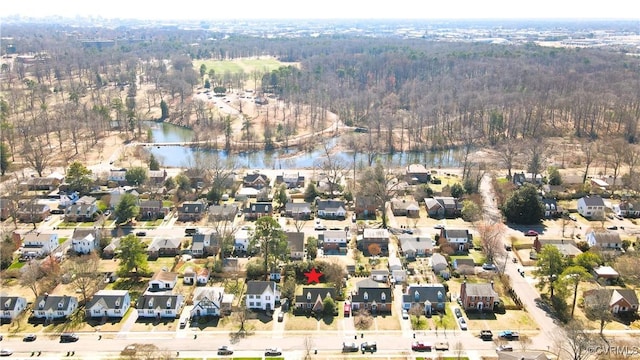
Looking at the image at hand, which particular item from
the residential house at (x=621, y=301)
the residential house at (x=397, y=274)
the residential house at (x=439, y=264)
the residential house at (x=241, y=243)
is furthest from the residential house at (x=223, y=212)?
the residential house at (x=621, y=301)

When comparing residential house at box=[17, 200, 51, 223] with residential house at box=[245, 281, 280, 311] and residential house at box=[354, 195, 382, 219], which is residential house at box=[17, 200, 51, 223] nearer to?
residential house at box=[245, 281, 280, 311]

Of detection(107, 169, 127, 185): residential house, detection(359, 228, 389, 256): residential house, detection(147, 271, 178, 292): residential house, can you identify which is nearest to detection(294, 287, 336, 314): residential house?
detection(359, 228, 389, 256): residential house

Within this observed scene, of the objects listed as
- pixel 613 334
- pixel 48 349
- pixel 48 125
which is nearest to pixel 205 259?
pixel 48 349

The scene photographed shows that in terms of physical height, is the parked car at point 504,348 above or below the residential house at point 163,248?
below

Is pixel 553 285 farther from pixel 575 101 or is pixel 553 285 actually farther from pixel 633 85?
pixel 633 85

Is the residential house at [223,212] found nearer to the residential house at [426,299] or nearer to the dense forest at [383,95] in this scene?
the residential house at [426,299]

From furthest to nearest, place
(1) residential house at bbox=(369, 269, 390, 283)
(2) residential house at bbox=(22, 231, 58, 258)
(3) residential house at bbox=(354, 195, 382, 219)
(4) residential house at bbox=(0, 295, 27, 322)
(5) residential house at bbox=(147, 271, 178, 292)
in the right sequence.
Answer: (3) residential house at bbox=(354, 195, 382, 219) → (2) residential house at bbox=(22, 231, 58, 258) → (1) residential house at bbox=(369, 269, 390, 283) → (5) residential house at bbox=(147, 271, 178, 292) → (4) residential house at bbox=(0, 295, 27, 322)

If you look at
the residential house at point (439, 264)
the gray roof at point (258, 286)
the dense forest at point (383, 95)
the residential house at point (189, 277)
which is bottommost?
the residential house at point (189, 277)

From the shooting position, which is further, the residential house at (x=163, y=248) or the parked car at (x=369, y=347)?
the residential house at (x=163, y=248)
